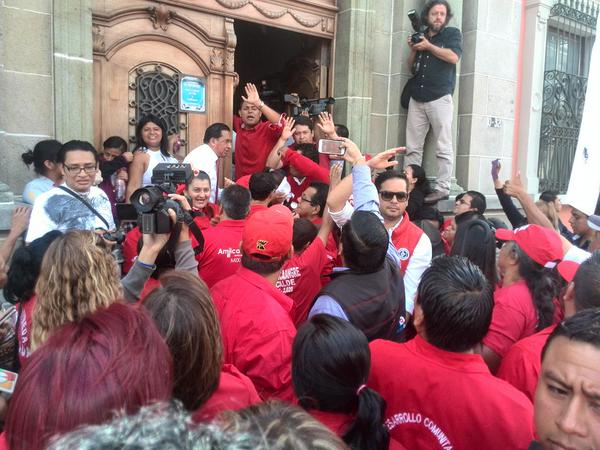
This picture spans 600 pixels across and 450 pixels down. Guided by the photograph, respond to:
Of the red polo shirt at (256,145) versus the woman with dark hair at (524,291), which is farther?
the red polo shirt at (256,145)

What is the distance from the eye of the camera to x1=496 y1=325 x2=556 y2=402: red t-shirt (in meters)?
1.84

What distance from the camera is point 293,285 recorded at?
9.46 feet

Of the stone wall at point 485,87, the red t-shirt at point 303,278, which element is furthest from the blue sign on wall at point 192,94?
the stone wall at point 485,87

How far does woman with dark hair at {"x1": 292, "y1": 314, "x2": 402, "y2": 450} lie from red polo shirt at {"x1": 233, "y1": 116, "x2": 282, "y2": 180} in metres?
3.67

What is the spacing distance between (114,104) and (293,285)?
2952mm

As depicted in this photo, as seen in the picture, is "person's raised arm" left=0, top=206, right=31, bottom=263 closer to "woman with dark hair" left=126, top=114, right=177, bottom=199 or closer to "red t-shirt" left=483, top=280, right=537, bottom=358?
"woman with dark hair" left=126, top=114, right=177, bottom=199

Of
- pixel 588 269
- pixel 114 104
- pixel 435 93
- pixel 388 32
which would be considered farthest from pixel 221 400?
pixel 388 32

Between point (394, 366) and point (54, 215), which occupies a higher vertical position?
point (54, 215)

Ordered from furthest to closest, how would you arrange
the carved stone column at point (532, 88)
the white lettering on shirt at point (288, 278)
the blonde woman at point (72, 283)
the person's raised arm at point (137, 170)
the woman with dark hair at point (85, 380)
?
the carved stone column at point (532, 88)
the person's raised arm at point (137, 170)
the white lettering on shirt at point (288, 278)
the blonde woman at point (72, 283)
the woman with dark hair at point (85, 380)

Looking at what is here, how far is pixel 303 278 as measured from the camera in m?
2.88

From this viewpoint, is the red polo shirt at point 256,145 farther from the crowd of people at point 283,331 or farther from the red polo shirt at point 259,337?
the red polo shirt at point 259,337

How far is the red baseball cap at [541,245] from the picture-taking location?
2.50m

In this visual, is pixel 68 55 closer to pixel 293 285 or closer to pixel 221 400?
pixel 293 285

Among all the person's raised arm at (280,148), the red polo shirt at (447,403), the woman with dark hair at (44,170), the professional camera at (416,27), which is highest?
the professional camera at (416,27)
